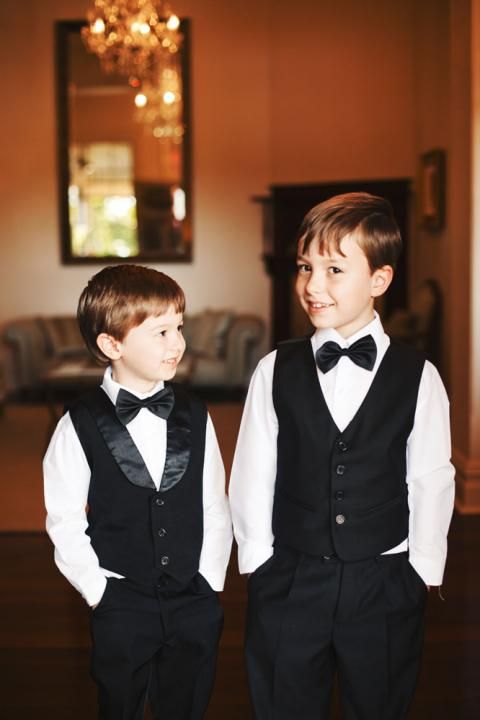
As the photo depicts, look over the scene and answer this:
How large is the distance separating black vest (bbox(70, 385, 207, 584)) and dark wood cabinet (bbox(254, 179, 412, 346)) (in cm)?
702

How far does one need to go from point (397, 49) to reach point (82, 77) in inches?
129

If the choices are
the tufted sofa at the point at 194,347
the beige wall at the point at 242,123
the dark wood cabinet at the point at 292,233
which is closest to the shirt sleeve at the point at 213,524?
the tufted sofa at the point at 194,347

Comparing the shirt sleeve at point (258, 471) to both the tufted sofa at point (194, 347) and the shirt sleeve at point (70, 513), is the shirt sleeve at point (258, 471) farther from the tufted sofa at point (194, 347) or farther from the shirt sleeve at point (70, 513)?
the tufted sofa at point (194, 347)

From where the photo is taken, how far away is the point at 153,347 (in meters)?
1.75

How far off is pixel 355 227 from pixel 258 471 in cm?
53

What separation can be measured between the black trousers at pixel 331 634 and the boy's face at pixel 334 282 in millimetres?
496

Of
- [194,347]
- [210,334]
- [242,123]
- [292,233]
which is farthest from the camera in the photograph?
[242,123]

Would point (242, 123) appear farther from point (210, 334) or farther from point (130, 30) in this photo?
point (130, 30)

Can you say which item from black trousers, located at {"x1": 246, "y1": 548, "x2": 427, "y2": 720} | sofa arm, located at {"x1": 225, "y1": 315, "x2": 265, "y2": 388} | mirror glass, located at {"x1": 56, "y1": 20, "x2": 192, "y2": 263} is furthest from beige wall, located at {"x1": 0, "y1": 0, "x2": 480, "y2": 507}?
black trousers, located at {"x1": 246, "y1": 548, "x2": 427, "y2": 720}

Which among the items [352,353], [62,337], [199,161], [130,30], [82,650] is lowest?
[82,650]

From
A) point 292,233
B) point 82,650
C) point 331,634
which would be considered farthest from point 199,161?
point 331,634

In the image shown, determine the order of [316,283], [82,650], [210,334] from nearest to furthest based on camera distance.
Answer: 1. [316,283]
2. [82,650]
3. [210,334]

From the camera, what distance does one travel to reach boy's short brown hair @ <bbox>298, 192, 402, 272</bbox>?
5.55 ft

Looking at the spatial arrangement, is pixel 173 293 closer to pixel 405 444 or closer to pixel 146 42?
pixel 405 444
